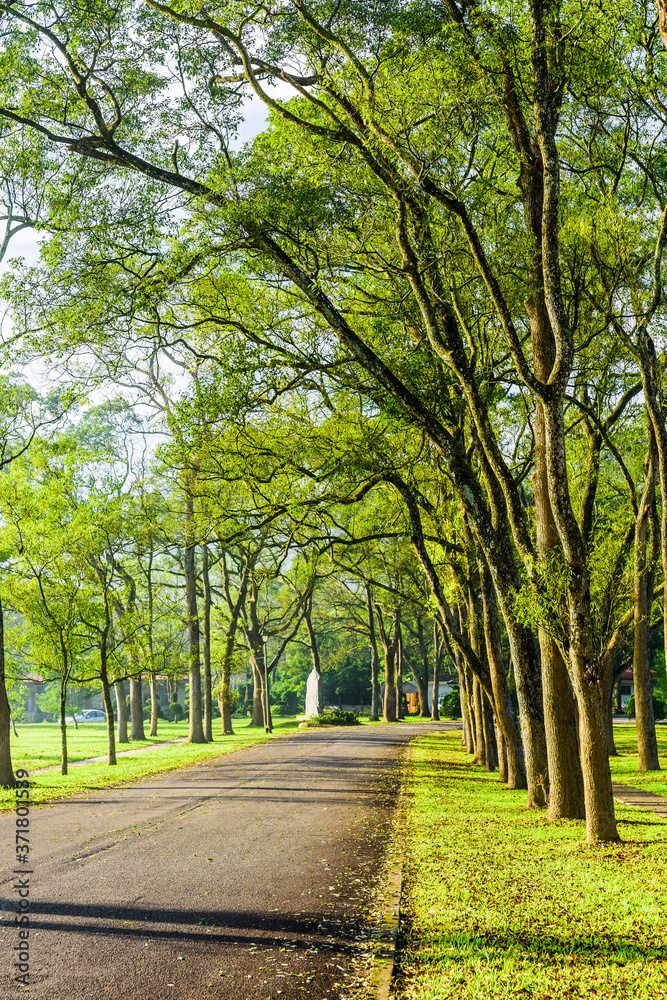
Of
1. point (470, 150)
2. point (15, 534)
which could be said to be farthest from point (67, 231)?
point (15, 534)

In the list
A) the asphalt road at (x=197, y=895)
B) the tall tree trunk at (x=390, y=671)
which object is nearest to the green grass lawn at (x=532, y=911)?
the asphalt road at (x=197, y=895)

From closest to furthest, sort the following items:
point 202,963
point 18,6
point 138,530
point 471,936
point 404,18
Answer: point 202,963 < point 471,936 < point 404,18 < point 18,6 < point 138,530

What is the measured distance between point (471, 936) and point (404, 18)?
1102 centimetres

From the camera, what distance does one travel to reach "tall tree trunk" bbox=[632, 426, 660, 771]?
49.2ft

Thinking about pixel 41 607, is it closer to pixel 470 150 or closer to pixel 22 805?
pixel 22 805

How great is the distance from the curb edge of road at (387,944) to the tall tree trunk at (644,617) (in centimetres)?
1025

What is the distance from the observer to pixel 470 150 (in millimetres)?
11852

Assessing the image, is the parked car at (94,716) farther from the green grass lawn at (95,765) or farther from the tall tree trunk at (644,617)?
the tall tree trunk at (644,617)

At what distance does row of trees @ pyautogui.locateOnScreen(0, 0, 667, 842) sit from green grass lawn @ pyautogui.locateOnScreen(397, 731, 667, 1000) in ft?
3.07

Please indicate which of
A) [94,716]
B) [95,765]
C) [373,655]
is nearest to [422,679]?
[373,655]

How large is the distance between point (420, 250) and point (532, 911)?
959 centimetres

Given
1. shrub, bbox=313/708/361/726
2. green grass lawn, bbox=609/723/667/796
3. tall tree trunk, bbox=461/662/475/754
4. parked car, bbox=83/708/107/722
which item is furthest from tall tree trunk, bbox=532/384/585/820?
parked car, bbox=83/708/107/722

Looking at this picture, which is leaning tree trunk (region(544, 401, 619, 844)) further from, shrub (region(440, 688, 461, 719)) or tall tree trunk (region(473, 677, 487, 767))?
shrub (region(440, 688, 461, 719))

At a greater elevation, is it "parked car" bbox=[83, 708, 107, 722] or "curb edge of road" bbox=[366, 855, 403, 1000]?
"curb edge of road" bbox=[366, 855, 403, 1000]
